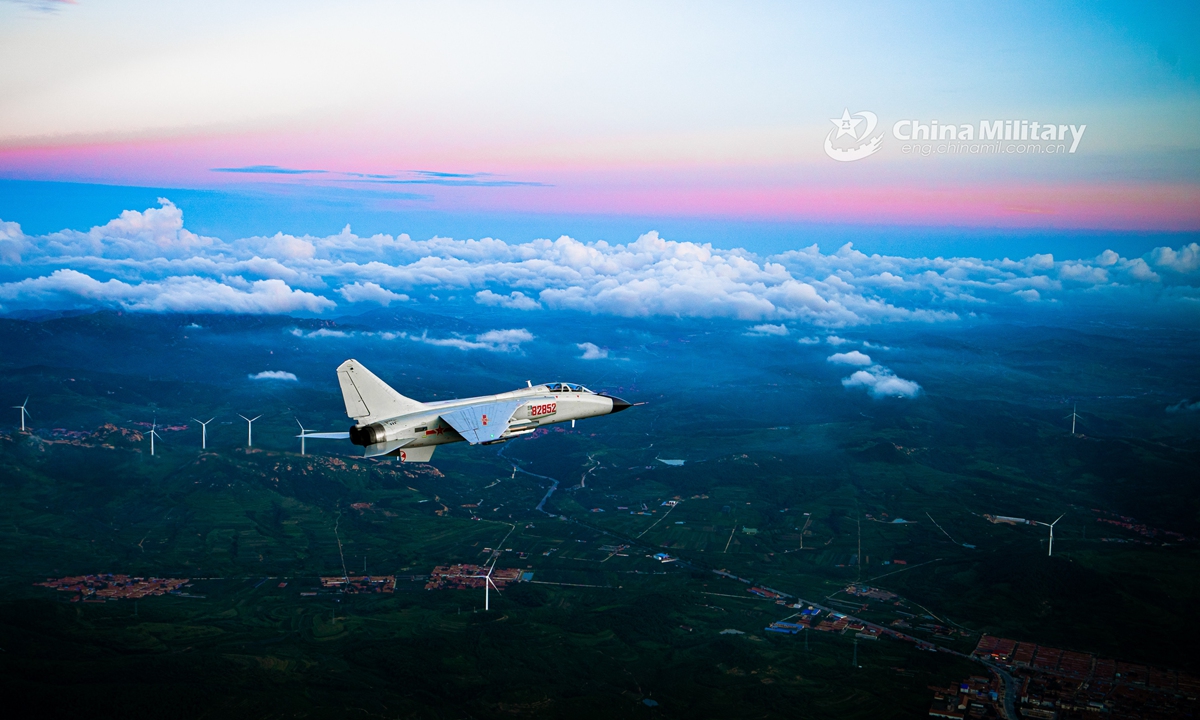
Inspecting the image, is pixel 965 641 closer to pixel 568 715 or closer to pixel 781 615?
pixel 781 615

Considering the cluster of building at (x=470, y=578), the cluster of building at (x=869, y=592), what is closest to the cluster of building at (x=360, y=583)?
the cluster of building at (x=470, y=578)

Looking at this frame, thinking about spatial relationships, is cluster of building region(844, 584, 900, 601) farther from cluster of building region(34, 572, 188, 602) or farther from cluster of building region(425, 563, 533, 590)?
cluster of building region(34, 572, 188, 602)

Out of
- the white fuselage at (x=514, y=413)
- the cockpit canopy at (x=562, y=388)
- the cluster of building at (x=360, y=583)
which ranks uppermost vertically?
the cockpit canopy at (x=562, y=388)

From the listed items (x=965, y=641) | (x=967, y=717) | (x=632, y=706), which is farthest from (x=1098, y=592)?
(x=632, y=706)

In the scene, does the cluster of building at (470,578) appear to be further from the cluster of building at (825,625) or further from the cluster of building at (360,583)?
the cluster of building at (825,625)

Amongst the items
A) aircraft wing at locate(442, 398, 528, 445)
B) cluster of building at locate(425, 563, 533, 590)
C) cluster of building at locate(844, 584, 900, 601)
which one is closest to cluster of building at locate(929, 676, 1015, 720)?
cluster of building at locate(844, 584, 900, 601)

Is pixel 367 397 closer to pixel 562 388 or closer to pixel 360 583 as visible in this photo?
pixel 562 388
